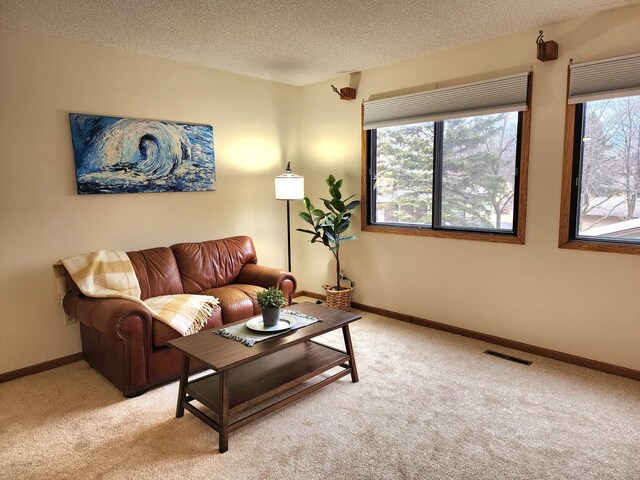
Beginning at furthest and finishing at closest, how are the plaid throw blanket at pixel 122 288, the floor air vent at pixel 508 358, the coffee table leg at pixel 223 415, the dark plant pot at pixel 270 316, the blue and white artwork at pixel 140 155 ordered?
the blue and white artwork at pixel 140 155 → the floor air vent at pixel 508 358 → the plaid throw blanket at pixel 122 288 → the dark plant pot at pixel 270 316 → the coffee table leg at pixel 223 415

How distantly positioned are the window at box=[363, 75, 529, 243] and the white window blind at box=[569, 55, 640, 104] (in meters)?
0.36

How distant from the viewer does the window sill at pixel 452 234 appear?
3.47 metres

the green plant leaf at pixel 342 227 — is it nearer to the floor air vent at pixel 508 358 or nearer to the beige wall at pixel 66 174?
the beige wall at pixel 66 174

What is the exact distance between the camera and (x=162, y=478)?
2.05 m

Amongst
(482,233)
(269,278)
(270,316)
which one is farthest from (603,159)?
(269,278)

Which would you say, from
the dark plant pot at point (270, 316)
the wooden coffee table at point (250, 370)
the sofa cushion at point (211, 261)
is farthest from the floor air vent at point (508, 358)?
the sofa cushion at point (211, 261)

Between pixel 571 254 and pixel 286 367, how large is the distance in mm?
2223

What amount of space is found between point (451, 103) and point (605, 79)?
3.69ft

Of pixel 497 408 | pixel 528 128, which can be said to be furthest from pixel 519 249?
pixel 497 408

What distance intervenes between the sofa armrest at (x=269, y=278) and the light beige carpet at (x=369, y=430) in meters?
1.06

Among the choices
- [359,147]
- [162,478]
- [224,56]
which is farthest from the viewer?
[359,147]

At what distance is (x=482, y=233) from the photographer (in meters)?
3.67

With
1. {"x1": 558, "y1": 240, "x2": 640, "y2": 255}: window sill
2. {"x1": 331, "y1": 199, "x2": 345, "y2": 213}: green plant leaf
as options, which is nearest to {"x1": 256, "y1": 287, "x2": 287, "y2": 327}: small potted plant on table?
{"x1": 331, "y1": 199, "x2": 345, "y2": 213}: green plant leaf

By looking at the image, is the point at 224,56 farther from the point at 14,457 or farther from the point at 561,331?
the point at 561,331
